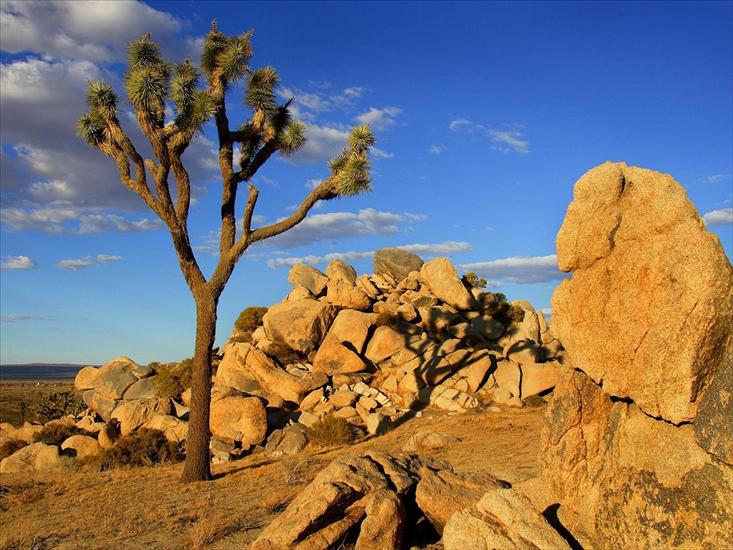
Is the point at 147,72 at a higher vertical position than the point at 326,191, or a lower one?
higher

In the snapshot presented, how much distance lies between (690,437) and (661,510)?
2.38ft

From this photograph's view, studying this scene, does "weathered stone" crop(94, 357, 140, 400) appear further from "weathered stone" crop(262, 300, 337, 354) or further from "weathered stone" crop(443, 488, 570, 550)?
"weathered stone" crop(443, 488, 570, 550)

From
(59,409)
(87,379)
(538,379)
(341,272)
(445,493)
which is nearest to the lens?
(445,493)

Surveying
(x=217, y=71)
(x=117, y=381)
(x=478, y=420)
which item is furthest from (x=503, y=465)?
(x=117, y=381)

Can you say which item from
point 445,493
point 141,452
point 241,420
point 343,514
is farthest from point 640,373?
point 141,452

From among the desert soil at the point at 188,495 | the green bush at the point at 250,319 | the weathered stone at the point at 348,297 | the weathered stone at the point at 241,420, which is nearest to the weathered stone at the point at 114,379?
the green bush at the point at 250,319

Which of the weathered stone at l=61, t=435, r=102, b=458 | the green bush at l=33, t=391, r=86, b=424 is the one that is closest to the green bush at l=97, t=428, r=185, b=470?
the weathered stone at l=61, t=435, r=102, b=458

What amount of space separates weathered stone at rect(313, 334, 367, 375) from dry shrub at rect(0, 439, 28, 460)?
397 inches

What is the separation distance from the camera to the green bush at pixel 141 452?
1698 centimetres

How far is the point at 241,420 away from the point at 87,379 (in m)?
9.31

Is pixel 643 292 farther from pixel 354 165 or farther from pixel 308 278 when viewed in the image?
pixel 308 278

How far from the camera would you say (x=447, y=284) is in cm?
2816

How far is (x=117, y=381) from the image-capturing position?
23703mm

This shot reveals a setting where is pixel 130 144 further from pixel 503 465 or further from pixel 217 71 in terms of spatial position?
pixel 503 465
